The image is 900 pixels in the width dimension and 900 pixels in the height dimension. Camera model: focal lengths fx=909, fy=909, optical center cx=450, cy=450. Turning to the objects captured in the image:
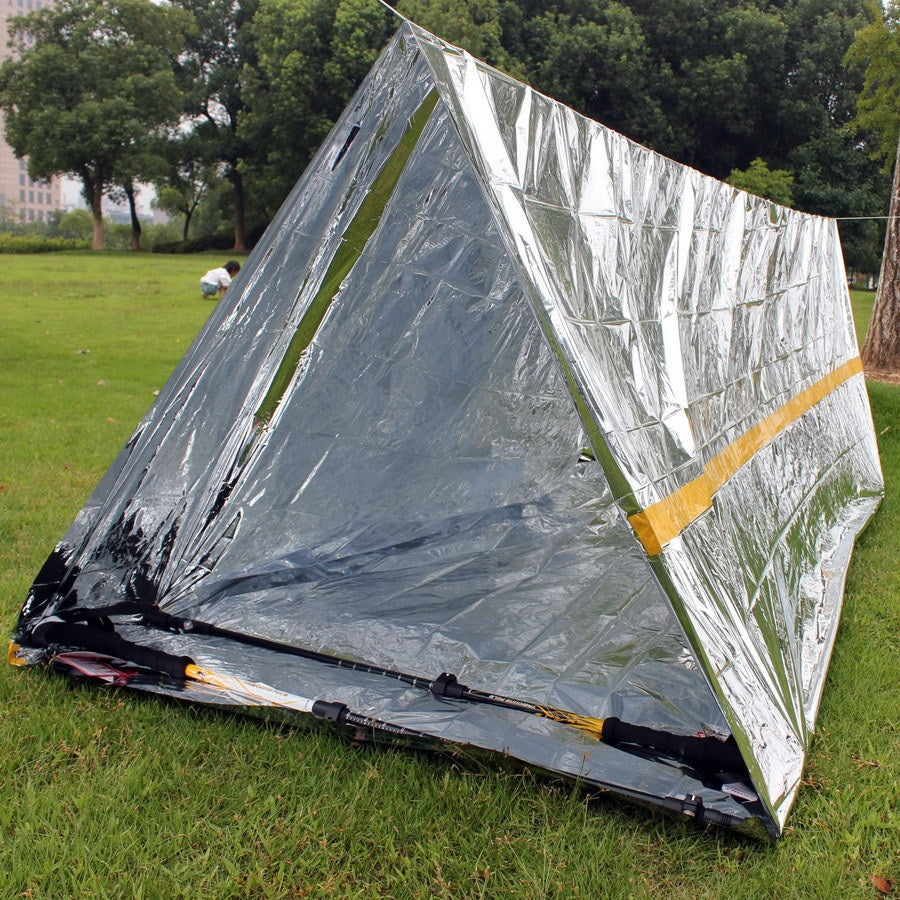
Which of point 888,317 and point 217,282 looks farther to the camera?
point 217,282

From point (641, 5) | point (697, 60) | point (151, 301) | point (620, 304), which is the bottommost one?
point (151, 301)

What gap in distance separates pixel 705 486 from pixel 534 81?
96.0ft

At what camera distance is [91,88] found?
3316cm

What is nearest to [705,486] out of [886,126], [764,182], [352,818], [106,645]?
[352,818]

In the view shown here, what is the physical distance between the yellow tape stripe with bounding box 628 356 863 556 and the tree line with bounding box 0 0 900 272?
23291 millimetres

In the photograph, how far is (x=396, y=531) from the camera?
376 cm

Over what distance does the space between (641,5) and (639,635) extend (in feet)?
106

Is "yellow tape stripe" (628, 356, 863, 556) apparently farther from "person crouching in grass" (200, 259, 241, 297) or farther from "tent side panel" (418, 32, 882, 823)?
"person crouching in grass" (200, 259, 241, 297)

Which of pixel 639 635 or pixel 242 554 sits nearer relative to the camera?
pixel 639 635

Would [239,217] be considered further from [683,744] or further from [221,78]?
[683,744]

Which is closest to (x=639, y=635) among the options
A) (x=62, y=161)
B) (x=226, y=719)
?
(x=226, y=719)

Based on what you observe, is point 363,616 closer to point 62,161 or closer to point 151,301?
point 151,301

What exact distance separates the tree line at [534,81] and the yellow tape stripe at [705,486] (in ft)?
76.4

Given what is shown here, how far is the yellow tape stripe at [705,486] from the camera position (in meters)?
2.21
